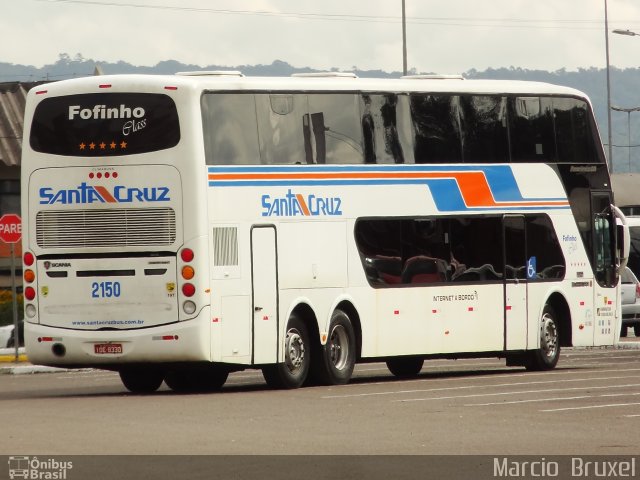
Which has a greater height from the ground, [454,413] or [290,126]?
[290,126]

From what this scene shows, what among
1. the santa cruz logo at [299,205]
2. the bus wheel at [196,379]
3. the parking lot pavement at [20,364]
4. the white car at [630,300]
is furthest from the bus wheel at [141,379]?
the white car at [630,300]

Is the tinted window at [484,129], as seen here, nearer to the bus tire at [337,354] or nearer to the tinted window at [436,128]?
the tinted window at [436,128]

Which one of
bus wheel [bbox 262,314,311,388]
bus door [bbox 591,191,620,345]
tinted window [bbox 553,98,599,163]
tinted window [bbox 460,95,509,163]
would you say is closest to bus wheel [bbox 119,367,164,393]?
bus wheel [bbox 262,314,311,388]

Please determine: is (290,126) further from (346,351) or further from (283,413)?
(283,413)

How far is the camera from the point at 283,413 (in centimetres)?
1844

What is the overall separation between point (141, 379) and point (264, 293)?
96.6 inches

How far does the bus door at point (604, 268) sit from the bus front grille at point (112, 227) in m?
9.19

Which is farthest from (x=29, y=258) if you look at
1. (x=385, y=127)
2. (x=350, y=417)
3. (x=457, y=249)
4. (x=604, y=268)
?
(x=604, y=268)

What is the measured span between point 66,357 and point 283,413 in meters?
4.56

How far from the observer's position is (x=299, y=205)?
2334 cm

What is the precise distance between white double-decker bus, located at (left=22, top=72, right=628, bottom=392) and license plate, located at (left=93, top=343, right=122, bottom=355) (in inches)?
0.8
